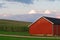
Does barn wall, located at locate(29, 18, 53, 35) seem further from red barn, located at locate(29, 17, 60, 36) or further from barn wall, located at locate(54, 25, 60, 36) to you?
barn wall, located at locate(54, 25, 60, 36)

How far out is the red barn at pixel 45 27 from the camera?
74.6m

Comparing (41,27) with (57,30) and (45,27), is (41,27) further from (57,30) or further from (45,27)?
(57,30)

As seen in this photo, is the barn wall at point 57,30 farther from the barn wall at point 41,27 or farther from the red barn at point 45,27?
the barn wall at point 41,27

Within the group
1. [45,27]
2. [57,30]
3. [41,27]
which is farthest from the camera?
[41,27]

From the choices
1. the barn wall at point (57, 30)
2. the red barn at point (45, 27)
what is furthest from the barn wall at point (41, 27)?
the barn wall at point (57, 30)

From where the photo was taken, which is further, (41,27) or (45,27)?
(41,27)

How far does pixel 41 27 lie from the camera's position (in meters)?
78.0

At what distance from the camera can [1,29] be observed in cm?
10769

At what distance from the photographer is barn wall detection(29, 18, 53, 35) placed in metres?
75.2

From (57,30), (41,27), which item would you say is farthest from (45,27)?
(57,30)

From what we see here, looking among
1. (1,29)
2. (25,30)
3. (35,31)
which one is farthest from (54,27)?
(1,29)

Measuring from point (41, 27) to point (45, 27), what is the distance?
1970 mm

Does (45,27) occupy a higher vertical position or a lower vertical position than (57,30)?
higher

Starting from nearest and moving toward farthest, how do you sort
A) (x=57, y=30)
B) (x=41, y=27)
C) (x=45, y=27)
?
(x=57, y=30), (x=45, y=27), (x=41, y=27)
